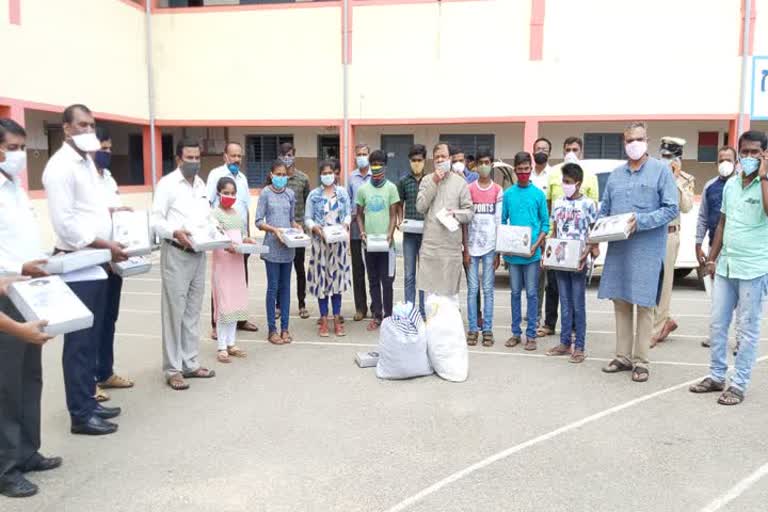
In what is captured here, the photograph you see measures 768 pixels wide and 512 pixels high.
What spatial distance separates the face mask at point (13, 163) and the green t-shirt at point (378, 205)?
3.95m

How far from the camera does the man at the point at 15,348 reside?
359 centimetres

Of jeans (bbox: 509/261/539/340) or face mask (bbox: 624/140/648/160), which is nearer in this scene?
face mask (bbox: 624/140/648/160)

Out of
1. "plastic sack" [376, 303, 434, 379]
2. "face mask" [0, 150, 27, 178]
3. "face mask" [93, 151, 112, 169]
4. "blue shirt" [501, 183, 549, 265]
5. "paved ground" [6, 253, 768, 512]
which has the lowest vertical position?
"paved ground" [6, 253, 768, 512]

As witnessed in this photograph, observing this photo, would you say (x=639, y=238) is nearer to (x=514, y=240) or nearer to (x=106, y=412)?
(x=514, y=240)

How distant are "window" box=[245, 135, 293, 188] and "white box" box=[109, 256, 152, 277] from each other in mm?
12690

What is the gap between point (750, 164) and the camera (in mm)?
4863

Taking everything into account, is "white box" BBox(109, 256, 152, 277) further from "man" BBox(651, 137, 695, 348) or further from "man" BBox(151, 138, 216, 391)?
"man" BBox(651, 137, 695, 348)

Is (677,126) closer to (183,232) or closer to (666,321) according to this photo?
(666,321)

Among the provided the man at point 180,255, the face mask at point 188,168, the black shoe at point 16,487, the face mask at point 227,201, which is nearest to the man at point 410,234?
the face mask at point 227,201

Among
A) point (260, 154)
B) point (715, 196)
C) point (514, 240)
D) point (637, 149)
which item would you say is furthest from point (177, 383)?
point (260, 154)

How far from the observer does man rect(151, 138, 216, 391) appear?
17.1ft

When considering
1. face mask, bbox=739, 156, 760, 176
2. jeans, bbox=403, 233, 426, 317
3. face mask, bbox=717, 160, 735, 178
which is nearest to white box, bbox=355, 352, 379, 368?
jeans, bbox=403, 233, 426, 317

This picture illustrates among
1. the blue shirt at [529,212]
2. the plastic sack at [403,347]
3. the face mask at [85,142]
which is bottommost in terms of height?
the plastic sack at [403,347]

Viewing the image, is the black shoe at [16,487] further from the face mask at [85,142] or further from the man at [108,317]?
the face mask at [85,142]
